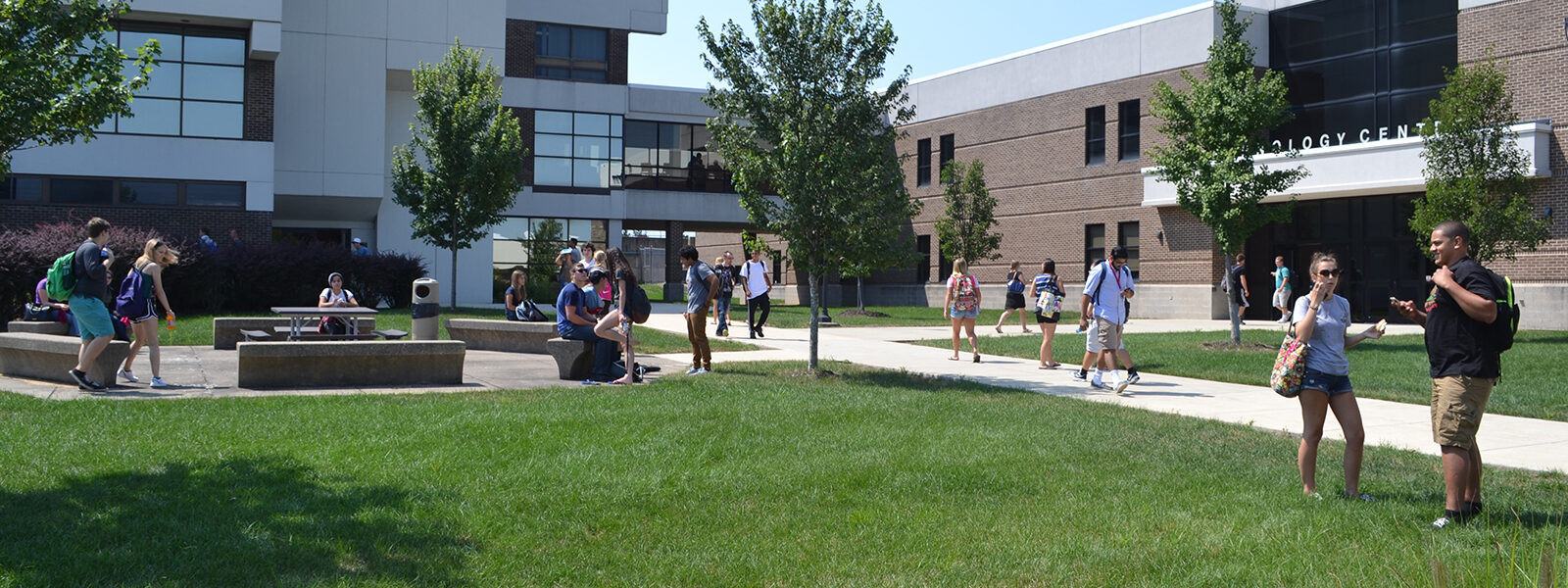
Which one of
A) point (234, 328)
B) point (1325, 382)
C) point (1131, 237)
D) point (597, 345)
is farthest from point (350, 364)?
point (1131, 237)

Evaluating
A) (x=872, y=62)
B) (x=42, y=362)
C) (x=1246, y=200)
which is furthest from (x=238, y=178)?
(x=1246, y=200)

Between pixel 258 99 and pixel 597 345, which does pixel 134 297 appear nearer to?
pixel 597 345

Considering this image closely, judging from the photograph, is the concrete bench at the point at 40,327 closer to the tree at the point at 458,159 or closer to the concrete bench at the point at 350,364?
the concrete bench at the point at 350,364

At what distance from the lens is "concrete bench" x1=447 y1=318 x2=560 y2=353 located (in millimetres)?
16484

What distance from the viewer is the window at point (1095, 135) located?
111 feet

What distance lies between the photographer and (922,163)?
41.3 meters

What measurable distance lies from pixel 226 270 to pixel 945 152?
2404cm

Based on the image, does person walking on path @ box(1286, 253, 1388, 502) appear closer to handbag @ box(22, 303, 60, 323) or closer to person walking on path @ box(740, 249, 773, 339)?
person walking on path @ box(740, 249, 773, 339)

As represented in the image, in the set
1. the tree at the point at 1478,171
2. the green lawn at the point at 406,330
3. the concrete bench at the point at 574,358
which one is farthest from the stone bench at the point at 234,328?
the tree at the point at 1478,171

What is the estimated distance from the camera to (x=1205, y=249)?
30.9 meters

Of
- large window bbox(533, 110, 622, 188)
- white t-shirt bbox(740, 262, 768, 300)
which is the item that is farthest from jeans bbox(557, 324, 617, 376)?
large window bbox(533, 110, 622, 188)

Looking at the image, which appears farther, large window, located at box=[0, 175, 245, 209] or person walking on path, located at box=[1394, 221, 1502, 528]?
large window, located at box=[0, 175, 245, 209]

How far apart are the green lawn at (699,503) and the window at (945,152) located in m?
30.8

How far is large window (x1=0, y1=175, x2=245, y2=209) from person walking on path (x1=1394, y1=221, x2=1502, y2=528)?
2816cm
